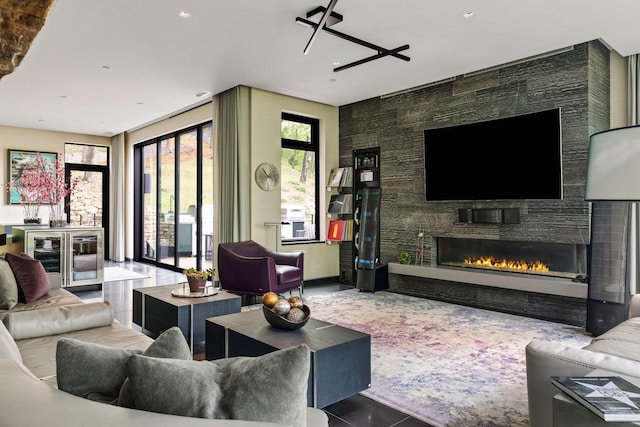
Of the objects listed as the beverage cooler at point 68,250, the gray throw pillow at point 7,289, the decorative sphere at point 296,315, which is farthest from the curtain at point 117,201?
the decorative sphere at point 296,315

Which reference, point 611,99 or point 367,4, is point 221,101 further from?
point 611,99

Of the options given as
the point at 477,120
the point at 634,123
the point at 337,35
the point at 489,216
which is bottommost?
the point at 489,216

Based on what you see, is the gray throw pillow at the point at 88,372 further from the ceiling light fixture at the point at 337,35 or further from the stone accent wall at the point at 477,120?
the stone accent wall at the point at 477,120

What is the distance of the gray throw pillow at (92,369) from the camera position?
109cm

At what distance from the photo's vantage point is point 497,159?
203 inches

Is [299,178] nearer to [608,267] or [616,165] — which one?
[608,267]

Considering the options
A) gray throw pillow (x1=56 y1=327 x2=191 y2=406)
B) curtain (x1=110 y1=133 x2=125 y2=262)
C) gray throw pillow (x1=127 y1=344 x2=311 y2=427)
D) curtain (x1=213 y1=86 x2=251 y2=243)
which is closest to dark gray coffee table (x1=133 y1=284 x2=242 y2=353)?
curtain (x1=213 y1=86 x2=251 y2=243)

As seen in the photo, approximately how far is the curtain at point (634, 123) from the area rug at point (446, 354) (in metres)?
0.86

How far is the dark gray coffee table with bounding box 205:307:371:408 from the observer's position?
7.78 ft

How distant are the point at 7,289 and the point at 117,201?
7.05 metres

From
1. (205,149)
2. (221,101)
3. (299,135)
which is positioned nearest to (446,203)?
(299,135)

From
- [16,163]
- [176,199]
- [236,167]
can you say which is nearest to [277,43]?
[236,167]

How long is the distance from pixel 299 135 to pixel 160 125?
325 centimetres

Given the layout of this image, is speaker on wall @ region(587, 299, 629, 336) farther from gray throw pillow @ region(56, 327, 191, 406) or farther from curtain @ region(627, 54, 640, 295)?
gray throw pillow @ region(56, 327, 191, 406)
